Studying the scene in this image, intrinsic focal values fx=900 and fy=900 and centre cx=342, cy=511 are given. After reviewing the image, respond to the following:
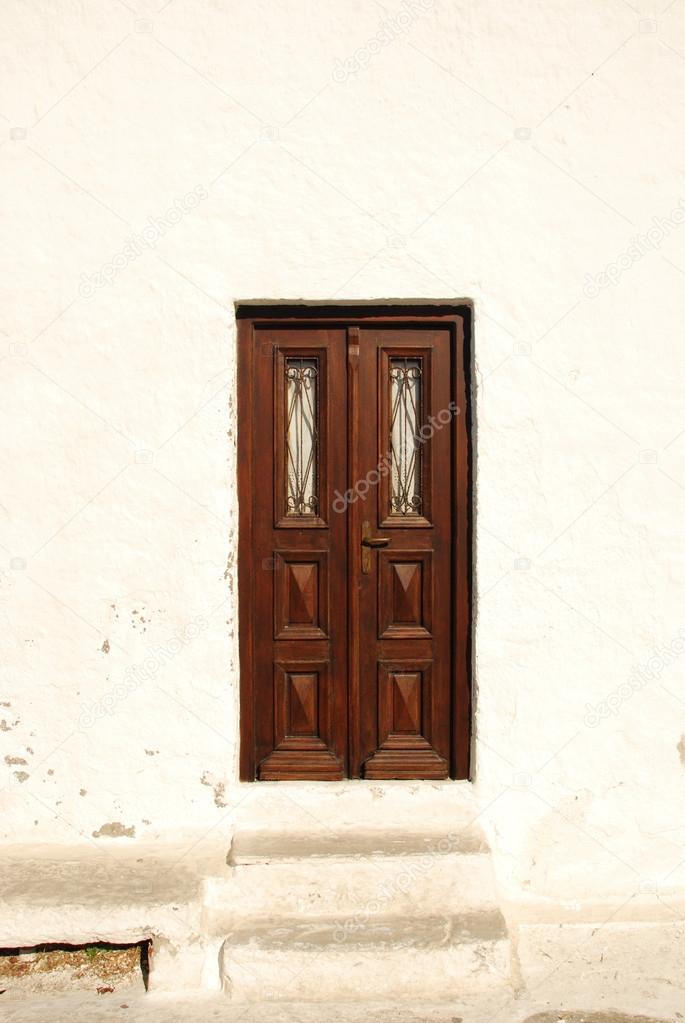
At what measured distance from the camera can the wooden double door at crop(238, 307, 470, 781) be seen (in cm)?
406

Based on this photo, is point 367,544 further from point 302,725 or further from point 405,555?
point 302,725

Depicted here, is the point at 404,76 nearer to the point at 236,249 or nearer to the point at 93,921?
the point at 236,249

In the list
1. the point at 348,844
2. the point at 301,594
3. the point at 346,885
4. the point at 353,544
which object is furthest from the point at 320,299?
the point at 346,885

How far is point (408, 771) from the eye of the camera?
4078 millimetres

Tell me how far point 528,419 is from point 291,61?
186cm

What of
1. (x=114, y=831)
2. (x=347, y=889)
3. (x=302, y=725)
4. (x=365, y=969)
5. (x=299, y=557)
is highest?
(x=299, y=557)

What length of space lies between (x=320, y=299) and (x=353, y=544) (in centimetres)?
109

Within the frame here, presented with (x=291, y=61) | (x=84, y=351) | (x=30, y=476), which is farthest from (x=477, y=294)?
(x=30, y=476)

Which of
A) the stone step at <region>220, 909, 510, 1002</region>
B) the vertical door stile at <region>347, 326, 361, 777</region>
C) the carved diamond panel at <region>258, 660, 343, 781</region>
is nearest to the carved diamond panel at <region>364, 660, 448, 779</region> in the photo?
the vertical door stile at <region>347, 326, 361, 777</region>

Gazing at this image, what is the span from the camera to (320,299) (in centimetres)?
394

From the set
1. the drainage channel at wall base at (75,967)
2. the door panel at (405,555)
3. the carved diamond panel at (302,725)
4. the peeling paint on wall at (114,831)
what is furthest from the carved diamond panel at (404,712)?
the drainage channel at wall base at (75,967)

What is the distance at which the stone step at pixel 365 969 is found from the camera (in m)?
3.35

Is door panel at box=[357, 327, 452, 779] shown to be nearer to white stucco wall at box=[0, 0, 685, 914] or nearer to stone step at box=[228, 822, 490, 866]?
white stucco wall at box=[0, 0, 685, 914]

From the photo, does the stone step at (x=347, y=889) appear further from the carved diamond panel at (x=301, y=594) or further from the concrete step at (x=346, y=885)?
the carved diamond panel at (x=301, y=594)
